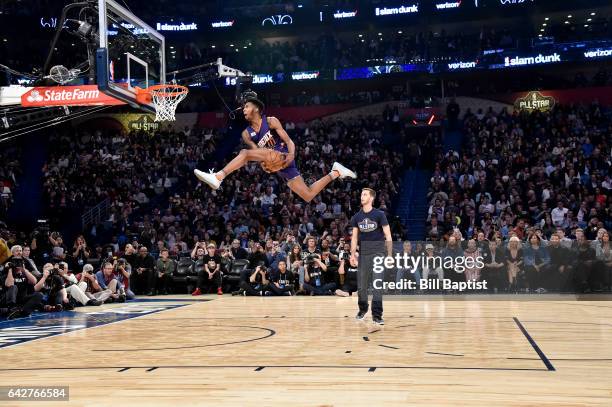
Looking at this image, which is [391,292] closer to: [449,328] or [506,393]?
[449,328]

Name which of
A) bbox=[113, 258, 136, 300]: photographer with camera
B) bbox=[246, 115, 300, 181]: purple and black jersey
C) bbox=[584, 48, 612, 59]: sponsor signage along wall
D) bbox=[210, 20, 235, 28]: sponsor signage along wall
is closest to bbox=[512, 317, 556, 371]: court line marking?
bbox=[246, 115, 300, 181]: purple and black jersey

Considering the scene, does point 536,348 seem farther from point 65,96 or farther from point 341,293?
point 65,96

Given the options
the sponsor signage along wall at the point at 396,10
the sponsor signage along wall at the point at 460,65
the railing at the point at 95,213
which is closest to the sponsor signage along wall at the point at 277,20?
the sponsor signage along wall at the point at 396,10

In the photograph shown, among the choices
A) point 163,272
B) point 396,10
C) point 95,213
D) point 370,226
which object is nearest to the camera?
point 370,226

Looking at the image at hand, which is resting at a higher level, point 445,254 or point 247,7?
point 247,7

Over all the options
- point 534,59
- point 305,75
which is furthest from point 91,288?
point 534,59

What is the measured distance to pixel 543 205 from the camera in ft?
70.9

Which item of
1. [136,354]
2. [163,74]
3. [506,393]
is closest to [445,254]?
[163,74]

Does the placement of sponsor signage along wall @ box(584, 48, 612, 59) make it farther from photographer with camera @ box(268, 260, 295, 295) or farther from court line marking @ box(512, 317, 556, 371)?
court line marking @ box(512, 317, 556, 371)

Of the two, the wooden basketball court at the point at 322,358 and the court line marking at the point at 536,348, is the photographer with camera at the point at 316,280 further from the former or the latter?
the court line marking at the point at 536,348

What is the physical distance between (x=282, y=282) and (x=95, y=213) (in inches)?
437

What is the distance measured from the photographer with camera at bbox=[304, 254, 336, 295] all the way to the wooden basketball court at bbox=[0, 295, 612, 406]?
529cm

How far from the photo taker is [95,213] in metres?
27.2

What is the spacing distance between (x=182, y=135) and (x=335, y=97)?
8509mm
